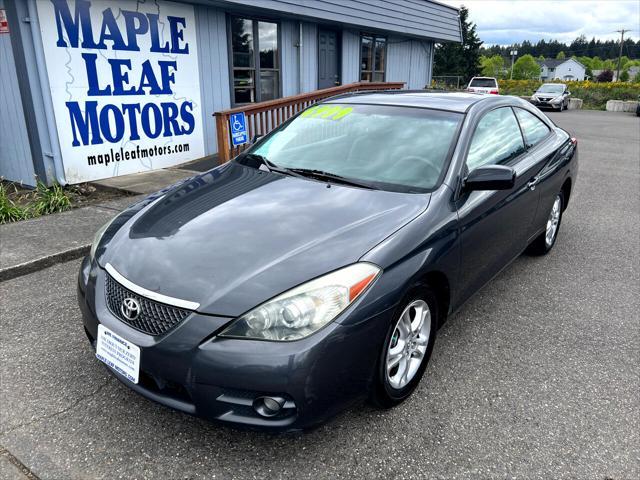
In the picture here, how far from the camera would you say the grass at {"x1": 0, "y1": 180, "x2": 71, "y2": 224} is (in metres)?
5.48

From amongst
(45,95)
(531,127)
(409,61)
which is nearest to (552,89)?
(409,61)

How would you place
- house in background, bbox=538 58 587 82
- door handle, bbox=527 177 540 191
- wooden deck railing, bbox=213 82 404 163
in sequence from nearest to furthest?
door handle, bbox=527 177 540 191 < wooden deck railing, bbox=213 82 404 163 < house in background, bbox=538 58 587 82

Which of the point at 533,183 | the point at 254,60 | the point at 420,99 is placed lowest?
the point at 533,183

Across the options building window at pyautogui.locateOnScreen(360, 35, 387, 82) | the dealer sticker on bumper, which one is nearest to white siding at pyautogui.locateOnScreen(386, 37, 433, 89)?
building window at pyautogui.locateOnScreen(360, 35, 387, 82)

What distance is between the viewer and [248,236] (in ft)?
7.86

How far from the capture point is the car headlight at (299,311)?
1.99 meters

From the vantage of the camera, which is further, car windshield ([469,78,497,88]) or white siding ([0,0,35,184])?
car windshield ([469,78,497,88])

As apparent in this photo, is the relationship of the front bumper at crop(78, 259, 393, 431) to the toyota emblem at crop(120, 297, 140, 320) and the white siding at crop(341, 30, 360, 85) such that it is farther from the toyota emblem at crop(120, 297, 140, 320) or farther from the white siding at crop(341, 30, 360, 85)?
the white siding at crop(341, 30, 360, 85)

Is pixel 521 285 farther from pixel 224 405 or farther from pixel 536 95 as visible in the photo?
pixel 536 95

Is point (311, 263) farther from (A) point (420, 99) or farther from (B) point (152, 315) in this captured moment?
(A) point (420, 99)

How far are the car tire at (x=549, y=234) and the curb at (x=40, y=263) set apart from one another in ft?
13.5

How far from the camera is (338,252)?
2232mm

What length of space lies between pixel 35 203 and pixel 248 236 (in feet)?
→ 15.6

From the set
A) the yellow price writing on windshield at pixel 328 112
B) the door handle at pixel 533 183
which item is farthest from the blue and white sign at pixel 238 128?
the door handle at pixel 533 183
